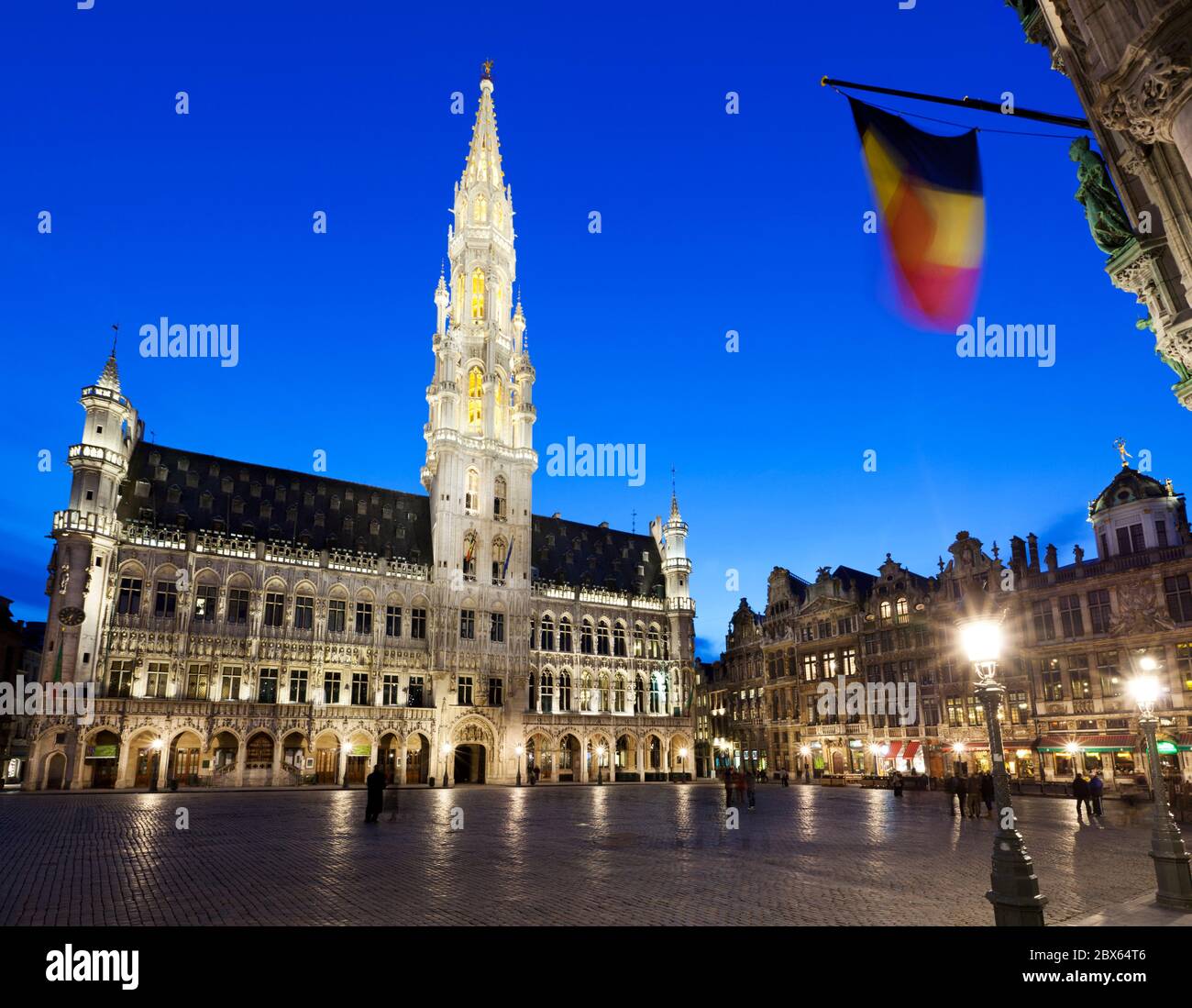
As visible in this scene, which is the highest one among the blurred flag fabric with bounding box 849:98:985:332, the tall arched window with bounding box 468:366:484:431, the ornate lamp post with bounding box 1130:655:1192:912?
the tall arched window with bounding box 468:366:484:431

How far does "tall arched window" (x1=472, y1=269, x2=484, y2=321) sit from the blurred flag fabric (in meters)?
60.1

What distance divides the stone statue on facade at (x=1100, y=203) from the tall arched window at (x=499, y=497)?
53.2 metres

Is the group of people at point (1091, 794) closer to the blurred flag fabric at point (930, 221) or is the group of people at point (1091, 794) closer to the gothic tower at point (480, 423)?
the blurred flag fabric at point (930, 221)

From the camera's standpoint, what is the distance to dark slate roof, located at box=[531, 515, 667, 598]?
220ft

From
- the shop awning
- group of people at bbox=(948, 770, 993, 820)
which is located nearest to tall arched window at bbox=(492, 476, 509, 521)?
the shop awning

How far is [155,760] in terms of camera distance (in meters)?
44.2

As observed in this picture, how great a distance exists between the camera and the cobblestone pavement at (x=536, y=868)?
998 cm

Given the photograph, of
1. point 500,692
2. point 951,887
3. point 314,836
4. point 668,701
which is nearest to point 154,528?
point 500,692

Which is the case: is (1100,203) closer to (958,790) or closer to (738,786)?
(958,790)

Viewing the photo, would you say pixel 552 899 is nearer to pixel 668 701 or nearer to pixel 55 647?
pixel 55 647

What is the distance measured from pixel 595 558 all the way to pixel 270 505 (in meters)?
28.2

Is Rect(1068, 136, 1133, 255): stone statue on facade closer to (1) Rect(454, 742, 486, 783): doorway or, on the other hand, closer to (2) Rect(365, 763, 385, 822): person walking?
(2) Rect(365, 763, 385, 822): person walking
